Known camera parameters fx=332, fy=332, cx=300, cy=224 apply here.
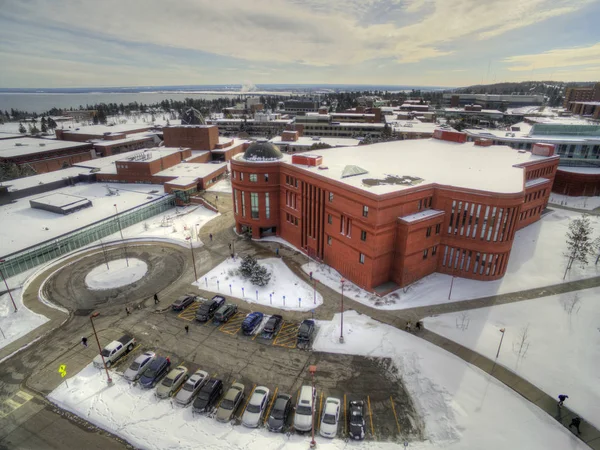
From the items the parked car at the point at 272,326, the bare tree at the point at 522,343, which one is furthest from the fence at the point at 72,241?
the bare tree at the point at 522,343

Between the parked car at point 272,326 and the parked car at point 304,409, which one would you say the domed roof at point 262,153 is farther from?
the parked car at point 304,409

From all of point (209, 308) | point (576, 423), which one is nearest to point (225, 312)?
point (209, 308)

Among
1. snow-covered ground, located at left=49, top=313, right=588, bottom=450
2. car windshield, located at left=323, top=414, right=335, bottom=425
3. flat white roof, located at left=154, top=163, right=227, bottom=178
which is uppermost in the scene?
flat white roof, located at left=154, top=163, right=227, bottom=178

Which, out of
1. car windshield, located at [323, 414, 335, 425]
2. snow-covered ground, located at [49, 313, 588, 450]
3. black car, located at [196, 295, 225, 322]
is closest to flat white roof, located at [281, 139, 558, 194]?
snow-covered ground, located at [49, 313, 588, 450]

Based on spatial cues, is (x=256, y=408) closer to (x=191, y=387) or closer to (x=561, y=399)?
(x=191, y=387)

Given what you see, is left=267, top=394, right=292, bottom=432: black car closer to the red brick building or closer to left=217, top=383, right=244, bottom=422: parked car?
left=217, top=383, right=244, bottom=422: parked car

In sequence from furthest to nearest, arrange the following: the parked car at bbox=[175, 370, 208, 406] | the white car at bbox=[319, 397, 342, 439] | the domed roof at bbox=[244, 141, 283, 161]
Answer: the domed roof at bbox=[244, 141, 283, 161], the parked car at bbox=[175, 370, 208, 406], the white car at bbox=[319, 397, 342, 439]

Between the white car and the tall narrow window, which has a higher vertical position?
the tall narrow window
